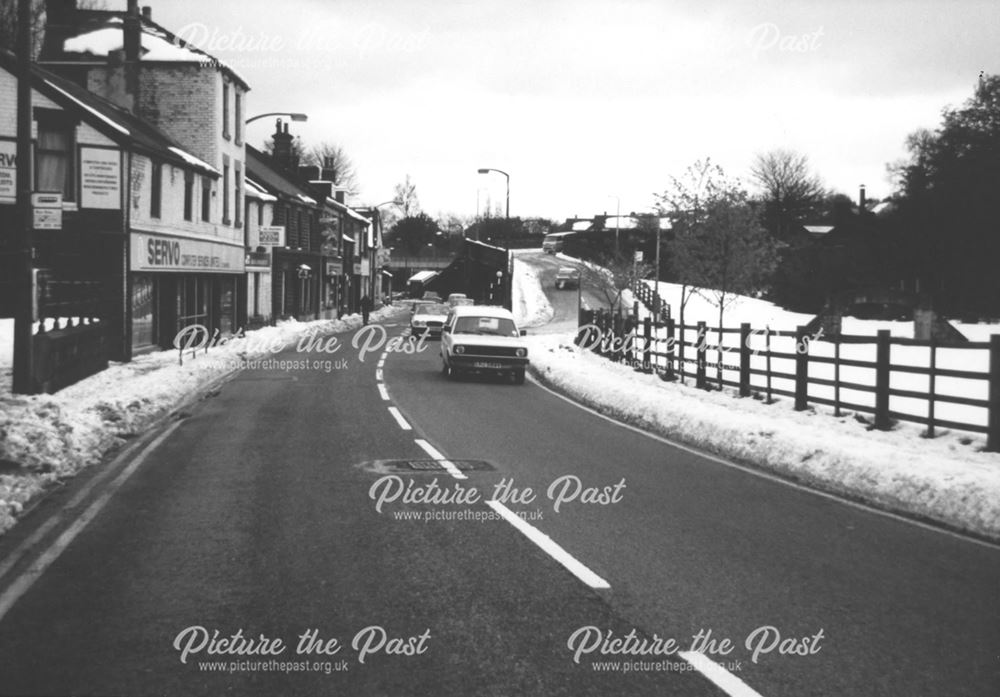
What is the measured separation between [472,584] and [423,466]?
15.5 ft

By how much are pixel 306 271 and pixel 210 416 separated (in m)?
39.4

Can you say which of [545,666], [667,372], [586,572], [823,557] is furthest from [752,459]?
[667,372]

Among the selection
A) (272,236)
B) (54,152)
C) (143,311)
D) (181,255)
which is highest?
(54,152)

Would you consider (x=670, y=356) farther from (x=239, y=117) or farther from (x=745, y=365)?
(x=239, y=117)

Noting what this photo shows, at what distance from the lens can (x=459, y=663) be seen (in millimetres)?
4969

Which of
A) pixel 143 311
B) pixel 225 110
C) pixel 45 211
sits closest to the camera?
pixel 45 211

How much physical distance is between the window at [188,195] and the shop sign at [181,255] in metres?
0.97

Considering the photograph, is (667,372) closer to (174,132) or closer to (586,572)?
(586,572)

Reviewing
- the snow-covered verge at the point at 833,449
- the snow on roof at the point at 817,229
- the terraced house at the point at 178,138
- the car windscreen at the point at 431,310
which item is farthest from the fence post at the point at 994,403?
the snow on roof at the point at 817,229

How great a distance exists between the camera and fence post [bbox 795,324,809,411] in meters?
16.5

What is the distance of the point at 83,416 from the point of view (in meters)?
13.0

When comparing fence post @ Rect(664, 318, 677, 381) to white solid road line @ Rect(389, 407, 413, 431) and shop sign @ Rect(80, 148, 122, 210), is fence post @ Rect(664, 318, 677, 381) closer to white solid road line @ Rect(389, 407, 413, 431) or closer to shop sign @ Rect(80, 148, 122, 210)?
white solid road line @ Rect(389, 407, 413, 431)

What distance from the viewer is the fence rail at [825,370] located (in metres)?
13.2

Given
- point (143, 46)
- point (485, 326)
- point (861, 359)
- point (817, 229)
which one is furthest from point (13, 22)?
point (817, 229)
